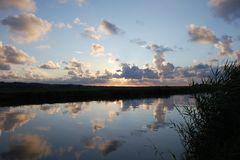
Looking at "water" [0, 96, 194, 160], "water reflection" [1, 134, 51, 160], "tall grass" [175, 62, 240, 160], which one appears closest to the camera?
"tall grass" [175, 62, 240, 160]

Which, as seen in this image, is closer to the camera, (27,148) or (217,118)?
(217,118)

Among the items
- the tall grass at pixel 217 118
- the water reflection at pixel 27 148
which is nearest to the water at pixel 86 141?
the water reflection at pixel 27 148

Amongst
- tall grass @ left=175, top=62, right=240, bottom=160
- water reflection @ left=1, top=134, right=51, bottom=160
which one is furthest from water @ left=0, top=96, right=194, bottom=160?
tall grass @ left=175, top=62, right=240, bottom=160

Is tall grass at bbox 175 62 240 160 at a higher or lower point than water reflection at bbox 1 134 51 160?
higher

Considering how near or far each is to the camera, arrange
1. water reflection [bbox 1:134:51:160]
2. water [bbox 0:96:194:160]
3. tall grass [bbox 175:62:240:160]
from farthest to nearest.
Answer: water [bbox 0:96:194:160]
water reflection [bbox 1:134:51:160]
tall grass [bbox 175:62:240:160]

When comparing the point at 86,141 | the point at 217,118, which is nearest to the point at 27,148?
the point at 86,141

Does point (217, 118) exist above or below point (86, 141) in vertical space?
above

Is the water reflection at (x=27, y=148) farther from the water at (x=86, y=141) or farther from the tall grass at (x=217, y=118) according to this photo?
the tall grass at (x=217, y=118)

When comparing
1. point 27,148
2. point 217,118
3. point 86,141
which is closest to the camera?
point 217,118

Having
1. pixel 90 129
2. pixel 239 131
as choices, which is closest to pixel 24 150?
pixel 90 129

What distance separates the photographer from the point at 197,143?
1095cm

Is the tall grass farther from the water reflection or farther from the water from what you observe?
the water reflection

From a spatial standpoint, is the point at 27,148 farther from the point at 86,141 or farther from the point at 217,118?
the point at 217,118

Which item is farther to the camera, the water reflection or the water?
the water
